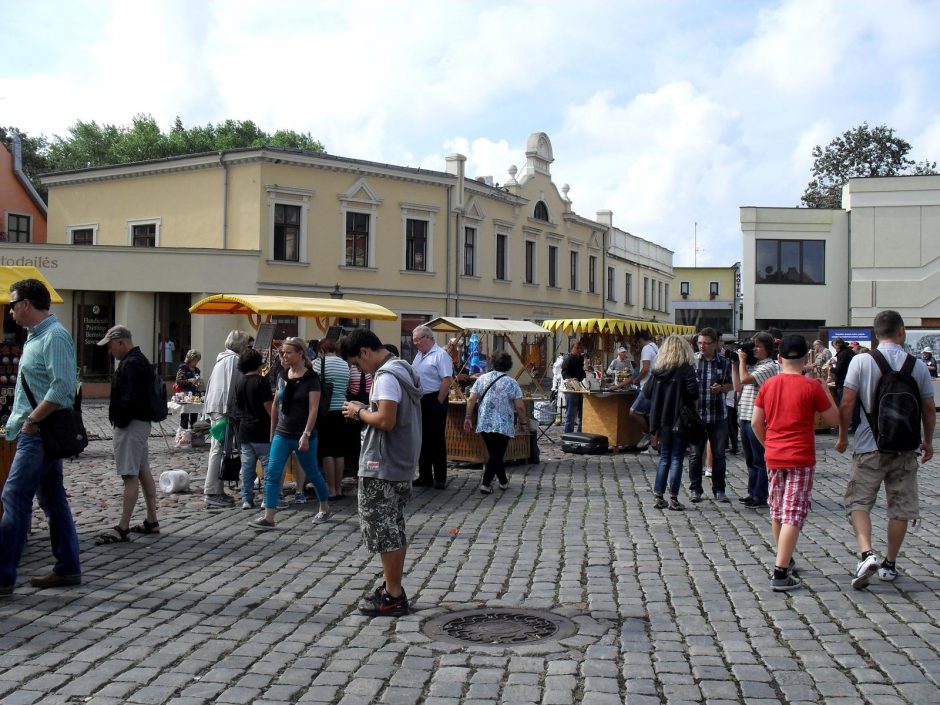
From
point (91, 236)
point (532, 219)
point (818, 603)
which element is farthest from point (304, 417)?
point (532, 219)

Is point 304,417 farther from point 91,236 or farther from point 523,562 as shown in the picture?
point 91,236

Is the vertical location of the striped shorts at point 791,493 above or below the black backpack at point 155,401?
below

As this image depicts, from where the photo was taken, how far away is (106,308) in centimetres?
2914

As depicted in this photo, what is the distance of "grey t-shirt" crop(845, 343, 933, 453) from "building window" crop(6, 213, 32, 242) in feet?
131

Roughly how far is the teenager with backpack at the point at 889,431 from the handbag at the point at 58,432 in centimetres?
515

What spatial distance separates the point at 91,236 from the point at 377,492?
108 ft

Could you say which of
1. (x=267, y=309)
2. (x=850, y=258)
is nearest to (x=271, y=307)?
(x=267, y=309)

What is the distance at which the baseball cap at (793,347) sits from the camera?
6.82 meters

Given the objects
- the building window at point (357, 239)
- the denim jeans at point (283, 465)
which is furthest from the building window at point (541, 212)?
the denim jeans at point (283, 465)

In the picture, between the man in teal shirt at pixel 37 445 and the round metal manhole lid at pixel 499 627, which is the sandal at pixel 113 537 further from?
the round metal manhole lid at pixel 499 627

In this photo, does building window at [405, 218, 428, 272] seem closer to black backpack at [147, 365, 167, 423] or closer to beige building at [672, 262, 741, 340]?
black backpack at [147, 365, 167, 423]

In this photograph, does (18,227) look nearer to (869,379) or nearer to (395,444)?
(395,444)

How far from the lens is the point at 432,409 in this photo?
1146cm

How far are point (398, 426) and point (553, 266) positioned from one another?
130 feet
